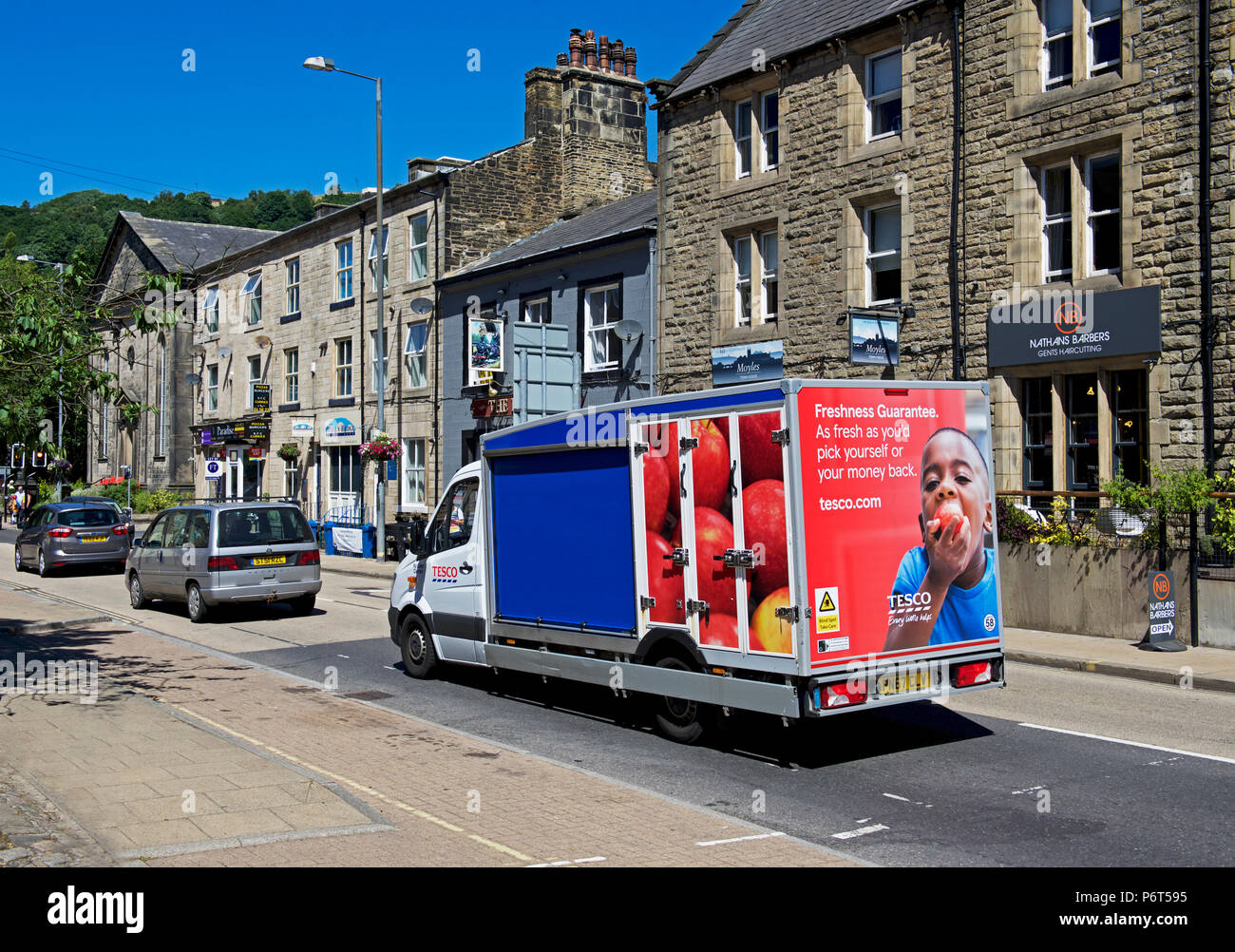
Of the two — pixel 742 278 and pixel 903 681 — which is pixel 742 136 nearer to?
pixel 742 278

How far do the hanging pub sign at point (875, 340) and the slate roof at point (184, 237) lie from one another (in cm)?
3635

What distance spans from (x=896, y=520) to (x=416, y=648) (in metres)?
6.24

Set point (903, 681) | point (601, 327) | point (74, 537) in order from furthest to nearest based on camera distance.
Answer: point (601, 327), point (74, 537), point (903, 681)

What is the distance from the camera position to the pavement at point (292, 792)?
6.32 metres

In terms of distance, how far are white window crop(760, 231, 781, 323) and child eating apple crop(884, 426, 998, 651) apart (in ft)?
43.7

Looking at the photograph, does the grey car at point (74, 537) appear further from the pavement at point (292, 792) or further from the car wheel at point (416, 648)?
the car wheel at point (416, 648)

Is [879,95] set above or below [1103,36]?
above

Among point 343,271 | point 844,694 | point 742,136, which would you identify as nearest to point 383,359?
point 343,271

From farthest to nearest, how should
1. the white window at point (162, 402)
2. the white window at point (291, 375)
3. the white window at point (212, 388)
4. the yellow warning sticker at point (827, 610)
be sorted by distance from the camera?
the white window at point (162, 402) < the white window at point (212, 388) < the white window at point (291, 375) < the yellow warning sticker at point (827, 610)

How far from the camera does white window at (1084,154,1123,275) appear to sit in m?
16.9

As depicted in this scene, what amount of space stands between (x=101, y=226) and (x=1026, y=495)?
51.0 m

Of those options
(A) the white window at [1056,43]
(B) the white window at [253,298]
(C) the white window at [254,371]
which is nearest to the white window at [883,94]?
(A) the white window at [1056,43]

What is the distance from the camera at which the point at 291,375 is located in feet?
137
